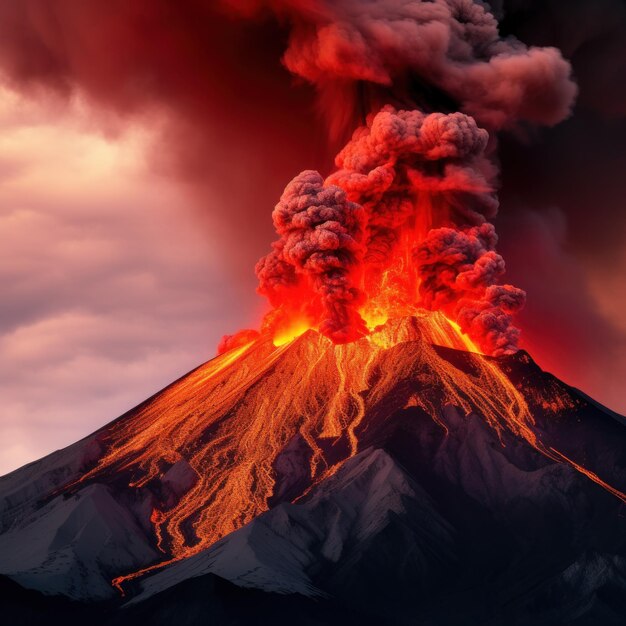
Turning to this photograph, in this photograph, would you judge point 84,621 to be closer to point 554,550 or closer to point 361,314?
point 554,550

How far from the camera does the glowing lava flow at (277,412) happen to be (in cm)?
5425

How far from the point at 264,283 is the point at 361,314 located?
15.8 ft

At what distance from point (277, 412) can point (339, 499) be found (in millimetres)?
8886

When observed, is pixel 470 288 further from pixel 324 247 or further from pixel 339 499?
pixel 339 499

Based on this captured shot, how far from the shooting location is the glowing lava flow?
5425 centimetres

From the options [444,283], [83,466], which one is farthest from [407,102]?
[83,466]

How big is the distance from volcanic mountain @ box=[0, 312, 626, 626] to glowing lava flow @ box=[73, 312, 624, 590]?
0.09 m

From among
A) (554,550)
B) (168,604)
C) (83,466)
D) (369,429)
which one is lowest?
(554,550)

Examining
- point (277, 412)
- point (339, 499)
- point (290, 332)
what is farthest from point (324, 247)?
point (339, 499)

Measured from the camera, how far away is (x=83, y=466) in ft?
196

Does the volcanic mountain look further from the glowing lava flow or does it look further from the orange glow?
the orange glow

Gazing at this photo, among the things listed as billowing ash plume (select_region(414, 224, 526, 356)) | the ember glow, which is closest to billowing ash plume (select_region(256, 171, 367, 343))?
the ember glow

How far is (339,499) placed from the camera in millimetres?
51344

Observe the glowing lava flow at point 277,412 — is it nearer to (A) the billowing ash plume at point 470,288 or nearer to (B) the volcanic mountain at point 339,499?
(B) the volcanic mountain at point 339,499
